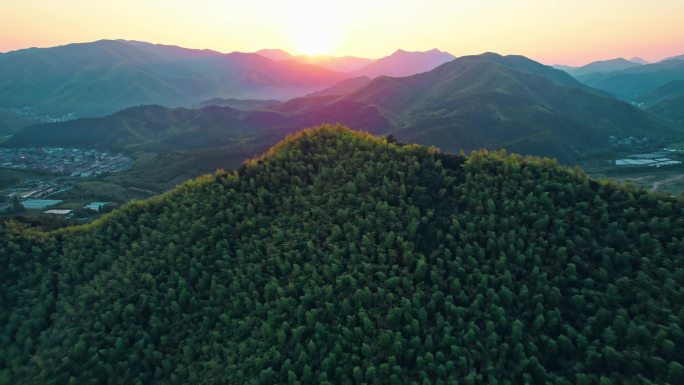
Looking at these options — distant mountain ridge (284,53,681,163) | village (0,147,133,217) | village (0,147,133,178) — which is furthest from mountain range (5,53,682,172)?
village (0,147,133,217)

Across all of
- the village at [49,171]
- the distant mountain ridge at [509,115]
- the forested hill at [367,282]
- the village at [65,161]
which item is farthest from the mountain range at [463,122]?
the forested hill at [367,282]

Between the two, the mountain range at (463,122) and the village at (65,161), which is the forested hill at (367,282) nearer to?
the mountain range at (463,122)

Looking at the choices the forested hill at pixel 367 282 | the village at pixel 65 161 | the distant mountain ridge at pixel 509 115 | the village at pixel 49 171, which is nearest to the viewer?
the forested hill at pixel 367 282

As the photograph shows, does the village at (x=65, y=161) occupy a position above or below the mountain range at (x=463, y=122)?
below

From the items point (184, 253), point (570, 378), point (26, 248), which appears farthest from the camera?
point (26, 248)

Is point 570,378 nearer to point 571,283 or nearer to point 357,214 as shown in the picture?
point 571,283

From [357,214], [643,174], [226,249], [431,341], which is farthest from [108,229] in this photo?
[643,174]

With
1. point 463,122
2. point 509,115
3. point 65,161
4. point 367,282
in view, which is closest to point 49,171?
point 65,161

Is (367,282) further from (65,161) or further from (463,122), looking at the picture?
(65,161)
